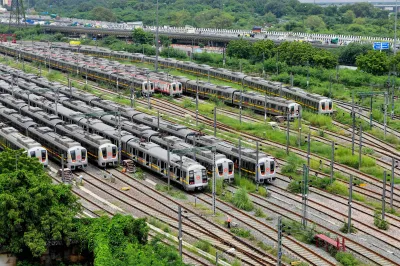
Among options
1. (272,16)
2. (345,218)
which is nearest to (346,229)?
(345,218)

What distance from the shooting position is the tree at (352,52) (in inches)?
3698

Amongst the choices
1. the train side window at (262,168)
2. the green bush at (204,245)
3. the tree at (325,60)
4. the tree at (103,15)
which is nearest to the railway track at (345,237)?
the train side window at (262,168)

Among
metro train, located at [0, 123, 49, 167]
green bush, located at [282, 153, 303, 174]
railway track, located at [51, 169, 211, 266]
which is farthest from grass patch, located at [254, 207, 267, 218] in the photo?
metro train, located at [0, 123, 49, 167]

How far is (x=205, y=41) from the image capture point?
424 ft

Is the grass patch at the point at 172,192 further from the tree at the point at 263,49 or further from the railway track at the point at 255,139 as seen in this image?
the tree at the point at 263,49

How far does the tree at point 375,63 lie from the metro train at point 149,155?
38.7 meters

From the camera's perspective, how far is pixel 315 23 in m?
154

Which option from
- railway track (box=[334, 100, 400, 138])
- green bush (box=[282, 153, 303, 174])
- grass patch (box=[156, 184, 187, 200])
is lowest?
grass patch (box=[156, 184, 187, 200])

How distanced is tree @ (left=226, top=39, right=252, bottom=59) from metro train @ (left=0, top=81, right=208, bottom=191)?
153ft

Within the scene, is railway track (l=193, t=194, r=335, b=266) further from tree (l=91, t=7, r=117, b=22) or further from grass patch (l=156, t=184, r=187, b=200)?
tree (l=91, t=7, r=117, b=22)

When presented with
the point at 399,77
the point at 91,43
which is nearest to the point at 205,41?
the point at 91,43

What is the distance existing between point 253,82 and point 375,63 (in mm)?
16477

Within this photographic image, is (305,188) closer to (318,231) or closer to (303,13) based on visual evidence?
(318,231)

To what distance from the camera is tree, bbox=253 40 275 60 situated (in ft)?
316
